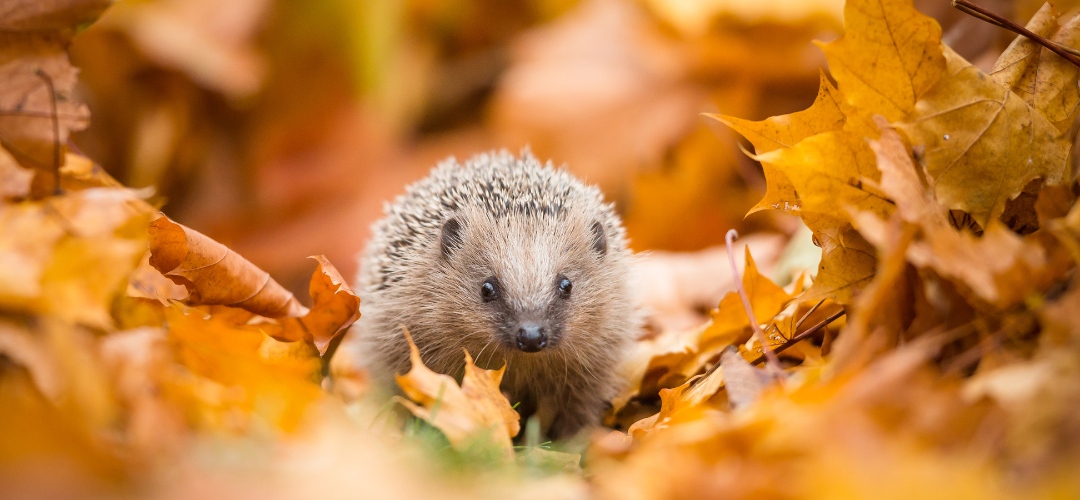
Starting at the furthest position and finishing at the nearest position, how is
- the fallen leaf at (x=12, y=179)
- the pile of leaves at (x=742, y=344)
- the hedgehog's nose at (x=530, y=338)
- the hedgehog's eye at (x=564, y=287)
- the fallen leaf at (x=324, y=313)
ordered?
the hedgehog's eye at (x=564, y=287) → the hedgehog's nose at (x=530, y=338) → the fallen leaf at (x=324, y=313) → the fallen leaf at (x=12, y=179) → the pile of leaves at (x=742, y=344)

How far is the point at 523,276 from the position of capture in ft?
11.0

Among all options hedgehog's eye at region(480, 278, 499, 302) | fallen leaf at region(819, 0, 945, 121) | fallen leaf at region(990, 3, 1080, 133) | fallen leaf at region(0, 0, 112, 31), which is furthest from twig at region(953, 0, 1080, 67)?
fallen leaf at region(0, 0, 112, 31)

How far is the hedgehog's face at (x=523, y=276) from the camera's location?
3.32 metres

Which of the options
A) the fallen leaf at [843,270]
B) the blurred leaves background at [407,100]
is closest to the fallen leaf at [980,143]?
the fallen leaf at [843,270]

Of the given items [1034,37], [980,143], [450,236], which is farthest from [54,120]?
[1034,37]

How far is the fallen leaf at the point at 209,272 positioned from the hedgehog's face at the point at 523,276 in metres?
0.77

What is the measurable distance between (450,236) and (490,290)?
330mm

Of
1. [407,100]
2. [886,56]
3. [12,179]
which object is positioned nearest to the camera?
[12,179]

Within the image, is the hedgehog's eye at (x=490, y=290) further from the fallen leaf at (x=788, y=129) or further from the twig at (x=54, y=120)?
the twig at (x=54, y=120)

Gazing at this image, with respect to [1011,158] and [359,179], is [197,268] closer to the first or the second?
[1011,158]

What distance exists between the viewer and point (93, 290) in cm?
201

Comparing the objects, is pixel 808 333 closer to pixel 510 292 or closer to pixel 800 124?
pixel 800 124

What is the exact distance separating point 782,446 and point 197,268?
1.86 m

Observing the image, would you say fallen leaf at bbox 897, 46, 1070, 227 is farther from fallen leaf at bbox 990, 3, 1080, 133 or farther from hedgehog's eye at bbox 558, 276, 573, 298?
hedgehog's eye at bbox 558, 276, 573, 298
